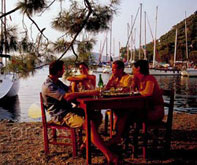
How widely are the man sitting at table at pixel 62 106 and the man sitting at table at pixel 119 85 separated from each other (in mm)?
286

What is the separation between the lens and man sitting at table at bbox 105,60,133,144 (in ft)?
10.8

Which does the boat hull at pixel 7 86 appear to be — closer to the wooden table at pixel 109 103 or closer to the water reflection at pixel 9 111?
the water reflection at pixel 9 111

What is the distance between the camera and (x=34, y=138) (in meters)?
4.46

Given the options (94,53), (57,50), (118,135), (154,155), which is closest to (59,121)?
(118,135)

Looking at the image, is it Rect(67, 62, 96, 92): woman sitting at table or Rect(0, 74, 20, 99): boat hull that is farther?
Rect(0, 74, 20, 99): boat hull

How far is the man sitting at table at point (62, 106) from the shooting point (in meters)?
3.02

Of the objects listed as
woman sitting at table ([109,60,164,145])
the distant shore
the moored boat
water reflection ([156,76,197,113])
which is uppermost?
woman sitting at table ([109,60,164,145])

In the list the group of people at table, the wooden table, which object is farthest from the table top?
the group of people at table

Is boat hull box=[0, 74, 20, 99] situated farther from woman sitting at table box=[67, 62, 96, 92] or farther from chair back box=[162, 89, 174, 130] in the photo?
chair back box=[162, 89, 174, 130]

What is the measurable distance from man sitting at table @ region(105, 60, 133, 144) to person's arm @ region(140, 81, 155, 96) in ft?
0.72

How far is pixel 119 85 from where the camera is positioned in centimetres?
390

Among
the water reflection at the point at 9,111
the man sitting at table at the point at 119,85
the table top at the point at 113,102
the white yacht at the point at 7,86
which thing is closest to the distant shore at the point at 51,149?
the man sitting at table at the point at 119,85

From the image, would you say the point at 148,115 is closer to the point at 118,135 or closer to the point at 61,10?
the point at 118,135

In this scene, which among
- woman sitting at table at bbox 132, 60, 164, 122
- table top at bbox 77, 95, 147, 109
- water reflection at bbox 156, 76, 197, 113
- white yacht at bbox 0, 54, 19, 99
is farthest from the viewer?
white yacht at bbox 0, 54, 19, 99
